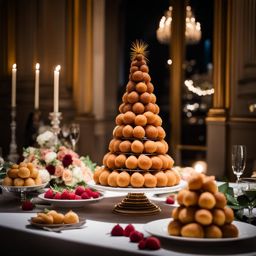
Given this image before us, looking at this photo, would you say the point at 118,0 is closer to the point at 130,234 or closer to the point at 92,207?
the point at 92,207

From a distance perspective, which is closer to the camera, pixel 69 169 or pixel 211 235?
pixel 211 235

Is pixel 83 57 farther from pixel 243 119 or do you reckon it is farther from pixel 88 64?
pixel 243 119

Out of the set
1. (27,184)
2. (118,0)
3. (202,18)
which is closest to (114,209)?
(27,184)

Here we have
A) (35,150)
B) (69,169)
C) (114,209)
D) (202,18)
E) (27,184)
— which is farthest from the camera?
(202,18)

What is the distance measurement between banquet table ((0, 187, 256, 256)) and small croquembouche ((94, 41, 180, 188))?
163 mm

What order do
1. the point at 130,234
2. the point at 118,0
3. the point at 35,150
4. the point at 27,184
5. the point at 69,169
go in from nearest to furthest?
1. the point at 130,234
2. the point at 27,184
3. the point at 69,169
4. the point at 35,150
5. the point at 118,0

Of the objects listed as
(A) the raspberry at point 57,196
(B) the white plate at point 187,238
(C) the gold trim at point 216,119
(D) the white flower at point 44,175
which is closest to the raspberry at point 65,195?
(A) the raspberry at point 57,196

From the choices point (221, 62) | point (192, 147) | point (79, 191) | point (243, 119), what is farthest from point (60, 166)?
point (192, 147)

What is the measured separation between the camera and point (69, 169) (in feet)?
10.1

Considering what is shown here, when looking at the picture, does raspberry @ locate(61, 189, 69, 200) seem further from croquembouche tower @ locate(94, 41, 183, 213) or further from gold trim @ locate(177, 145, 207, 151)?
gold trim @ locate(177, 145, 207, 151)

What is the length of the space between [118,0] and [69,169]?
5329 millimetres

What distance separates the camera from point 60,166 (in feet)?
10.2

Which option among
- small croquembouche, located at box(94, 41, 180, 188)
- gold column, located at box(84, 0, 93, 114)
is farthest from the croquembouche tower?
→ gold column, located at box(84, 0, 93, 114)

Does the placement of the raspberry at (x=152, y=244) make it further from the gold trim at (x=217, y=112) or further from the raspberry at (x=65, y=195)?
the gold trim at (x=217, y=112)
